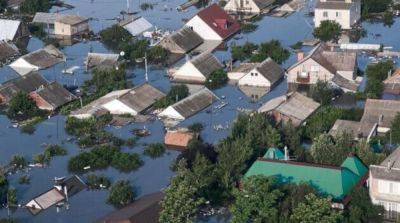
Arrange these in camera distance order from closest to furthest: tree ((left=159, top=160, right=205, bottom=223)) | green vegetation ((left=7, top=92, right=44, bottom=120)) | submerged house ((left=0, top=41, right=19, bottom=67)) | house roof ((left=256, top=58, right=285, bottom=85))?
tree ((left=159, top=160, right=205, bottom=223)) < green vegetation ((left=7, top=92, right=44, bottom=120)) < house roof ((left=256, top=58, right=285, bottom=85)) < submerged house ((left=0, top=41, right=19, bottom=67))

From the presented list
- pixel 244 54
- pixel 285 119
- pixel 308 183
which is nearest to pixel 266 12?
pixel 244 54

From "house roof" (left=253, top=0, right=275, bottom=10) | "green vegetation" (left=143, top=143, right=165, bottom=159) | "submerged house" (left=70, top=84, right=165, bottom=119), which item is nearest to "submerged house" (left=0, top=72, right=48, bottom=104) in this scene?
"submerged house" (left=70, top=84, right=165, bottom=119)

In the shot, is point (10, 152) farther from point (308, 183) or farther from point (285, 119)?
point (308, 183)

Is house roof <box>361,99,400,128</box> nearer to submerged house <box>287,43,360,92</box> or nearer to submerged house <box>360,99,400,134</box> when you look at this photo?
submerged house <box>360,99,400,134</box>

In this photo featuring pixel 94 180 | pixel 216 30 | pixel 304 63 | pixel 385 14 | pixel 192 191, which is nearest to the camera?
pixel 192 191

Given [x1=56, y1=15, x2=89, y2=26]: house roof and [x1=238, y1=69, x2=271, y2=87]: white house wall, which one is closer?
[x1=238, y1=69, x2=271, y2=87]: white house wall

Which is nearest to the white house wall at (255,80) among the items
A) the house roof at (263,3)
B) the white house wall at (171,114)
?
the white house wall at (171,114)

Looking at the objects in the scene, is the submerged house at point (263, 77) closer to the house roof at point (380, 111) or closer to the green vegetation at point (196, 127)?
the green vegetation at point (196, 127)
